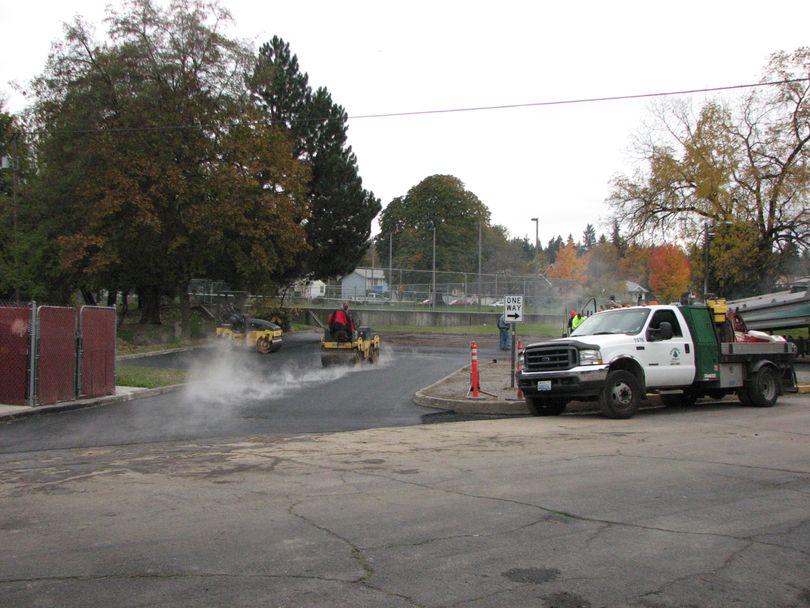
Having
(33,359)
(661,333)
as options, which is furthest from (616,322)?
(33,359)

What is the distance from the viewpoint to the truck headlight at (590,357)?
552 inches

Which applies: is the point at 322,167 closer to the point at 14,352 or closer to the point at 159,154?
the point at 159,154

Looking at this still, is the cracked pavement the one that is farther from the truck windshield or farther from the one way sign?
the one way sign

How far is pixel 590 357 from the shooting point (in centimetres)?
1406

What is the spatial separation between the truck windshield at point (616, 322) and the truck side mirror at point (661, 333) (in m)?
0.22

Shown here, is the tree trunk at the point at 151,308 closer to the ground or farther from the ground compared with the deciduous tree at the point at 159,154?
closer to the ground

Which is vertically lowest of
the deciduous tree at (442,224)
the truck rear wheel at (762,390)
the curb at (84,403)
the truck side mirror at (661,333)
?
the curb at (84,403)

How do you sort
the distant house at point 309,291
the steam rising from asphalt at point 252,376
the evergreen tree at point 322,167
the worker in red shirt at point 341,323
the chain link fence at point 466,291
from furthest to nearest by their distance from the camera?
the distant house at point 309,291
the chain link fence at point 466,291
the evergreen tree at point 322,167
the worker in red shirt at point 341,323
the steam rising from asphalt at point 252,376

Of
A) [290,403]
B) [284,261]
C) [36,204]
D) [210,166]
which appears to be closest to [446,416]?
[290,403]

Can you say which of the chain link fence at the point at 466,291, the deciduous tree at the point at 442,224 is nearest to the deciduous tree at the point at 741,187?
the chain link fence at the point at 466,291

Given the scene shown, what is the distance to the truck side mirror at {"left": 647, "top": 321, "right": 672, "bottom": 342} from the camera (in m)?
14.7

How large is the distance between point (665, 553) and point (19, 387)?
13.8 m

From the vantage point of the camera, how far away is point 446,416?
15.2 meters

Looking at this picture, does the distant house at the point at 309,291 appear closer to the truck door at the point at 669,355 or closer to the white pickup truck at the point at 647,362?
the white pickup truck at the point at 647,362
